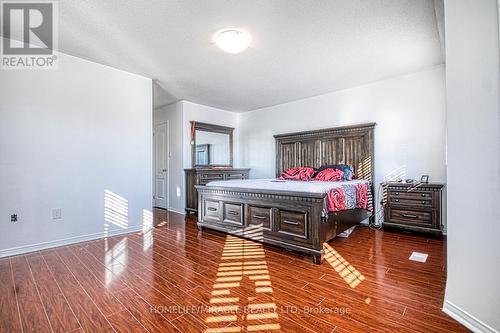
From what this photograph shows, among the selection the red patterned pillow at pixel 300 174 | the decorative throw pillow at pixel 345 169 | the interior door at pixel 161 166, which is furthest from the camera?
the interior door at pixel 161 166

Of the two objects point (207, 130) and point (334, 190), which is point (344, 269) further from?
point (207, 130)

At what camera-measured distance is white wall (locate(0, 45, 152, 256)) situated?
2.81 m

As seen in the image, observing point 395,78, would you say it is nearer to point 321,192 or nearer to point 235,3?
point 321,192

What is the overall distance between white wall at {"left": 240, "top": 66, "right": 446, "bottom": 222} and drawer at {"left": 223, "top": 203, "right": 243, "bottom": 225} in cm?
251

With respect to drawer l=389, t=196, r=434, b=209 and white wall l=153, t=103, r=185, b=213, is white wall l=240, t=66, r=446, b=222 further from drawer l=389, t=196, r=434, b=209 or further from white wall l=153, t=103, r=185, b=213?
white wall l=153, t=103, r=185, b=213

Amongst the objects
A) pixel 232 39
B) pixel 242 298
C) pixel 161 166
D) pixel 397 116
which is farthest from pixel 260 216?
pixel 161 166

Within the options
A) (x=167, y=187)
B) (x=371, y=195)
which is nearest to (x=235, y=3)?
(x=371, y=195)

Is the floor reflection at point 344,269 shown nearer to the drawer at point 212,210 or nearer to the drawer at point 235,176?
the drawer at point 212,210

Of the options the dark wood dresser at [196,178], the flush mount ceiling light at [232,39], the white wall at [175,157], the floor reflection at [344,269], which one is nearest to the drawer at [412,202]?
the floor reflection at [344,269]

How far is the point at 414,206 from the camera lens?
351cm

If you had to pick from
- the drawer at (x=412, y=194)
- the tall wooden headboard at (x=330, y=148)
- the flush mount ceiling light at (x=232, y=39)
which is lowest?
the drawer at (x=412, y=194)

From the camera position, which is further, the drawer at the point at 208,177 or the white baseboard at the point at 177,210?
the white baseboard at the point at 177,210

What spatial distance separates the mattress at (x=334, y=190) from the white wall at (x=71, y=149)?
4.89 feet

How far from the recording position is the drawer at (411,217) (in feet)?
11.2
